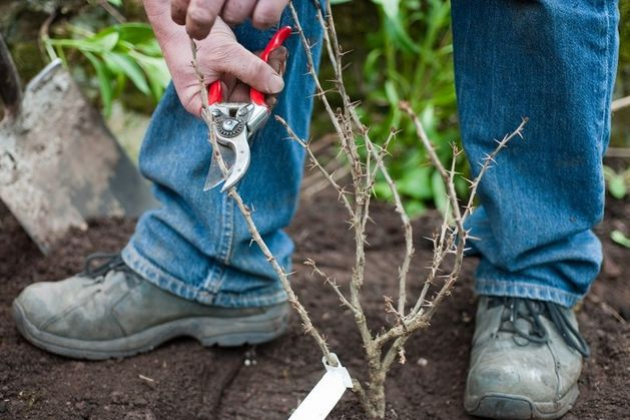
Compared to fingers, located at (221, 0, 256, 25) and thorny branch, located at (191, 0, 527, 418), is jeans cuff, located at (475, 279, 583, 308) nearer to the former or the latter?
thorny branch, located at (191, 0, 527, 418)

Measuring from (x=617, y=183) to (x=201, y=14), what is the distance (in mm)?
1835

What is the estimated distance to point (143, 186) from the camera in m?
2.33

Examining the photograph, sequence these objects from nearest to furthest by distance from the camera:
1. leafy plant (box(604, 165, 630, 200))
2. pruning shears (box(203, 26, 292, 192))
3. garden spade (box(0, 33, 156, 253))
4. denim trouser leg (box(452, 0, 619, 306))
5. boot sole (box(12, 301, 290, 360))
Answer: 1. pruning shears (box(203, 26, 292, 192))
2. denim trouser leg (box(452, 0, 619, 306))
3. boot sole (box(12, 301, 290, 360))
4. garden spade (box(0, 33, 156, 253))
5. leafy plant (box(604, 165, 630, 200))

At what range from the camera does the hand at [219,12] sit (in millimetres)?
1051

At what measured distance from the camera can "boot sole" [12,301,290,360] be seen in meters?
1.59

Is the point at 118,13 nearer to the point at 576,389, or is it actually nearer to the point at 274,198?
the point at 274,198

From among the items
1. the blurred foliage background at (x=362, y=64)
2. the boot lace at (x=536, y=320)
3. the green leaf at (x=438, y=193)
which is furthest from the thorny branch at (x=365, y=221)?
the green leaf at (x=438, y=193)

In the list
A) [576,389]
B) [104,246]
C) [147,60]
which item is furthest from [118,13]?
[576,389]

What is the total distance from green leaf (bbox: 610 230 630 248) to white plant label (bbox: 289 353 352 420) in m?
1.25

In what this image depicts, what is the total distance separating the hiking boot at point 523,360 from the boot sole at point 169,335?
44cm

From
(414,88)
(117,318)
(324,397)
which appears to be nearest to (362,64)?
(414,88)

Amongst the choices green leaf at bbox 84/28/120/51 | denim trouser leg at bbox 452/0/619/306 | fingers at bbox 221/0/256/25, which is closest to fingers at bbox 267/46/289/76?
fingers at bbox 221/0/256/25

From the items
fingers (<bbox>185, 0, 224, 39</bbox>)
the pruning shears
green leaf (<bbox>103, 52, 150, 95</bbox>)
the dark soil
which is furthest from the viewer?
green leaf (<bbox>103, 52, 150, 95</bbox>)

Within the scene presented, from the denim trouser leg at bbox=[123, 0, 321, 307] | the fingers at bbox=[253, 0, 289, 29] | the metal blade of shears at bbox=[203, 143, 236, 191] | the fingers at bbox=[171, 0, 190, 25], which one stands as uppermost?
the fingers at bbox=[171, 0, 190, 25]
